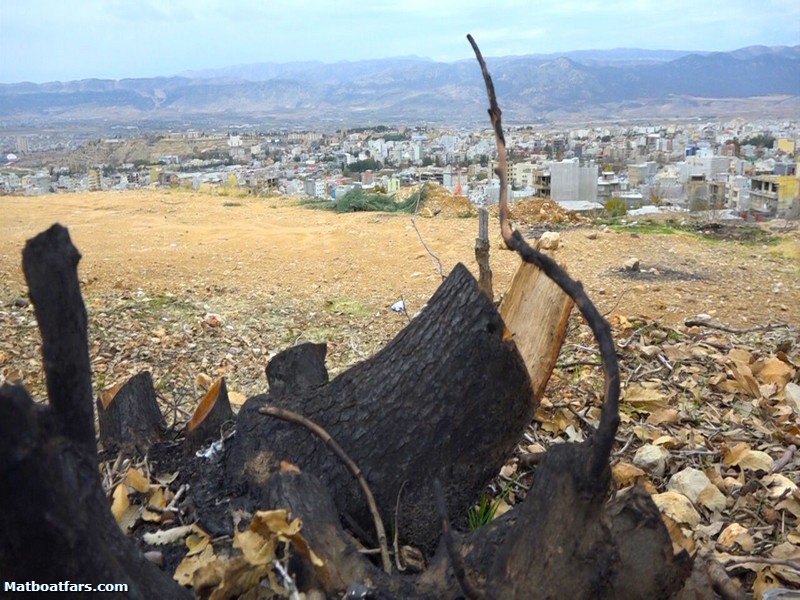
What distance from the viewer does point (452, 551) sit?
119cm

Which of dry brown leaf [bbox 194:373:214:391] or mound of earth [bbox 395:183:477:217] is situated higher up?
mound of earth [bbox 395:183:477:217]

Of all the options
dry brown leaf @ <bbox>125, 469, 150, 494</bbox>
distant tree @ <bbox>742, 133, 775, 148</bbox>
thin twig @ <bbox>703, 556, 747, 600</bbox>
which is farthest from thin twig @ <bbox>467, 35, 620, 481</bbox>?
distant tree @ <bbox>742, 133, 775, 148</bbox>

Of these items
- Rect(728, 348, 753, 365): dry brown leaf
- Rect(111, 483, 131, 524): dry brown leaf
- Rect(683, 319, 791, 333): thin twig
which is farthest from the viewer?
Rect(683, 319, 791, 333): thin twig

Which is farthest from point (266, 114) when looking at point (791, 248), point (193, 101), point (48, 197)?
point (791, 248)

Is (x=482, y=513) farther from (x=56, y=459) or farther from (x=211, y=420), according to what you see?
(x=56, y=459)

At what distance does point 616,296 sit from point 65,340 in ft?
12.8

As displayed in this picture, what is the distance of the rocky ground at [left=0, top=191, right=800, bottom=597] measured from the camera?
2.20 m

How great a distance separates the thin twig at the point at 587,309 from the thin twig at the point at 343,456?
553mm

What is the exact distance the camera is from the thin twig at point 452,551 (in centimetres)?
114

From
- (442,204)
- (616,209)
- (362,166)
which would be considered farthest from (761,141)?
(442,204)

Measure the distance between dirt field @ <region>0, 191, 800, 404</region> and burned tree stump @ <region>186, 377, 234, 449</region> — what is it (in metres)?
1.16

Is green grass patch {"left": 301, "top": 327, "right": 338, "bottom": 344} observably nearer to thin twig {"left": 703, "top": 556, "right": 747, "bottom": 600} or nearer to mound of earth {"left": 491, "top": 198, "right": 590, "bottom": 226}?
thin twig {"left": 703, "top": 556, "right": 747, "bottom": 600}

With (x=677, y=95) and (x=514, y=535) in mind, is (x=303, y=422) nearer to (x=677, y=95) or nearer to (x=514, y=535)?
(x=514, y=535)

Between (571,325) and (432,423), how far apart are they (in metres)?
2.18
